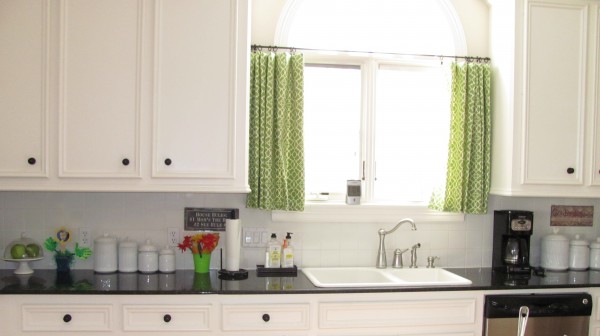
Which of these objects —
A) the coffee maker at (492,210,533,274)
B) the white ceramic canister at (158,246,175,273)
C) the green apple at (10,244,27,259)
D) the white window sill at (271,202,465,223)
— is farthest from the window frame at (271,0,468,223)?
the green apple at (10,244,27,259)

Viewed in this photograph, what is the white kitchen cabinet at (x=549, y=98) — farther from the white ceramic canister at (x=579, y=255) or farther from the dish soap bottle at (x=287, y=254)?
the dish soap bottle at (x=287, y=254)

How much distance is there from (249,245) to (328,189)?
23.7 inches

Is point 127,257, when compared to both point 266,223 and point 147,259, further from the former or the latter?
point 266,223

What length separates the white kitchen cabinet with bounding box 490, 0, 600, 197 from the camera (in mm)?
3047

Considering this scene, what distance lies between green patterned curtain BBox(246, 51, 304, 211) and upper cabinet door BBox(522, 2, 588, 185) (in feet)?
4.28

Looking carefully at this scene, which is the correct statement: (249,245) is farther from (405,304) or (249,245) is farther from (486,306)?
(486,306)

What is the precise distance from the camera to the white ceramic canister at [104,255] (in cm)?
295

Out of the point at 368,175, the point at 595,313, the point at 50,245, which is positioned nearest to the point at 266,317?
the point at 368,175

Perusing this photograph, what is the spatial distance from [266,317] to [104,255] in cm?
103

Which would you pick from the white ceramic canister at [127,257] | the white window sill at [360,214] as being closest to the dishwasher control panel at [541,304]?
the white window sill at [360,214]

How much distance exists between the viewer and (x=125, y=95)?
2.70 m

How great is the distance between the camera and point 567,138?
10.1 ft

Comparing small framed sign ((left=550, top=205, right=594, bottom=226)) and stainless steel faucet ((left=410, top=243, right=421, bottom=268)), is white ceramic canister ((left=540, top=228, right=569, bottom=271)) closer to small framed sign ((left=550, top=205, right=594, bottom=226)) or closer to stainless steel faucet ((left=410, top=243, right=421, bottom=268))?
small framed sign ((left=550, top=205, right=594, bottom=226))

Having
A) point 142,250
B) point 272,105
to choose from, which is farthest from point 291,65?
point 142,250
